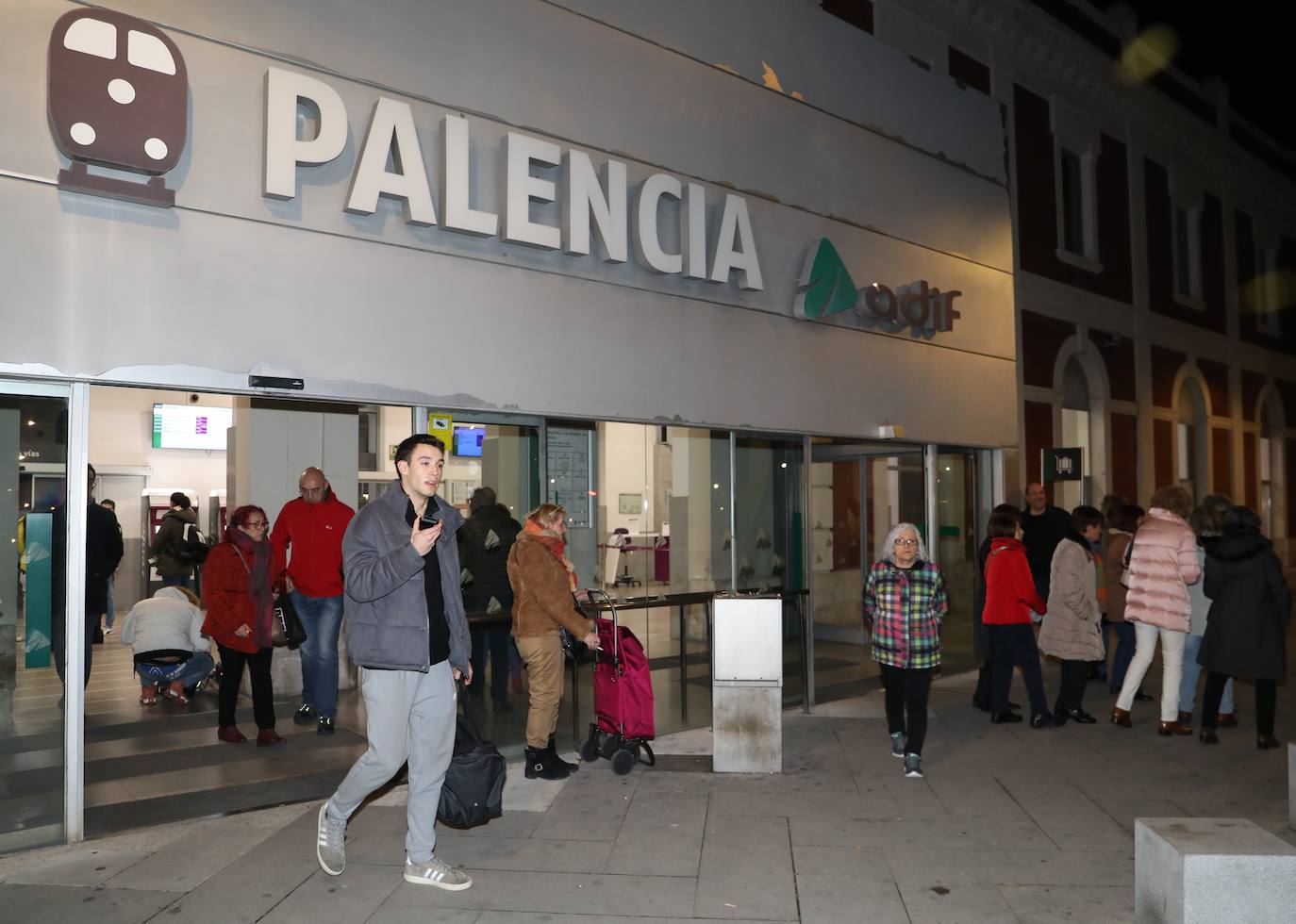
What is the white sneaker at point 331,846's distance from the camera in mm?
4820

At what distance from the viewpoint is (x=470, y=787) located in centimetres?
494

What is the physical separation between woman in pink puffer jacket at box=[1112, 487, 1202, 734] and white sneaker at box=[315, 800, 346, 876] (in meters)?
6.35

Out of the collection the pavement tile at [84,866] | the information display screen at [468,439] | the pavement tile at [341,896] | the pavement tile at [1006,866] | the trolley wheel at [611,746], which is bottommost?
the pavement tile at [1006,866]

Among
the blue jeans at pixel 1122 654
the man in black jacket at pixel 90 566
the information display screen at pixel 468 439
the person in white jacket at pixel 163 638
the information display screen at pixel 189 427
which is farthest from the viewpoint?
the information display screen at pixel 189 427

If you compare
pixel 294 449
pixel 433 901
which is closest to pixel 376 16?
pixel 294 449

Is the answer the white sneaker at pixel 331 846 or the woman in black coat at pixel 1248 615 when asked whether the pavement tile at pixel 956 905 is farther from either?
the woman in black coat at pixel 1248 615

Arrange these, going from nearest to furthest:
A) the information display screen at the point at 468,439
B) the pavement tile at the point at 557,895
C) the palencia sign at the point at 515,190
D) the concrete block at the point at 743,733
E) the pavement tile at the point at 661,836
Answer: the pavement tile at the point at 557,895 → the pavement tile at the point at 661,836 → the palencia sign at the point at 515,190 → the concrete block at the point at 743,733 → the information display screen at the point at 468,439

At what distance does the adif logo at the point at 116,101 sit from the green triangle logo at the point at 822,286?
5.53 m

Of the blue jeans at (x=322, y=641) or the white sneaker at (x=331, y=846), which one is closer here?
the white sneaker at (x=331, y=846)

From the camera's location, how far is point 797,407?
30.7ft

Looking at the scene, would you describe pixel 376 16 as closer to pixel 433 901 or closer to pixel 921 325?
pixel 433 901

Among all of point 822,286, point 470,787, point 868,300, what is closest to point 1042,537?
point 868,300

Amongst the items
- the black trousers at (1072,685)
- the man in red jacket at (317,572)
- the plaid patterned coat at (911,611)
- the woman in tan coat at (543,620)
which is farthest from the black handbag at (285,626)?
the black trousers at (1072,685)

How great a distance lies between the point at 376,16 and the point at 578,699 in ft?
16.6
